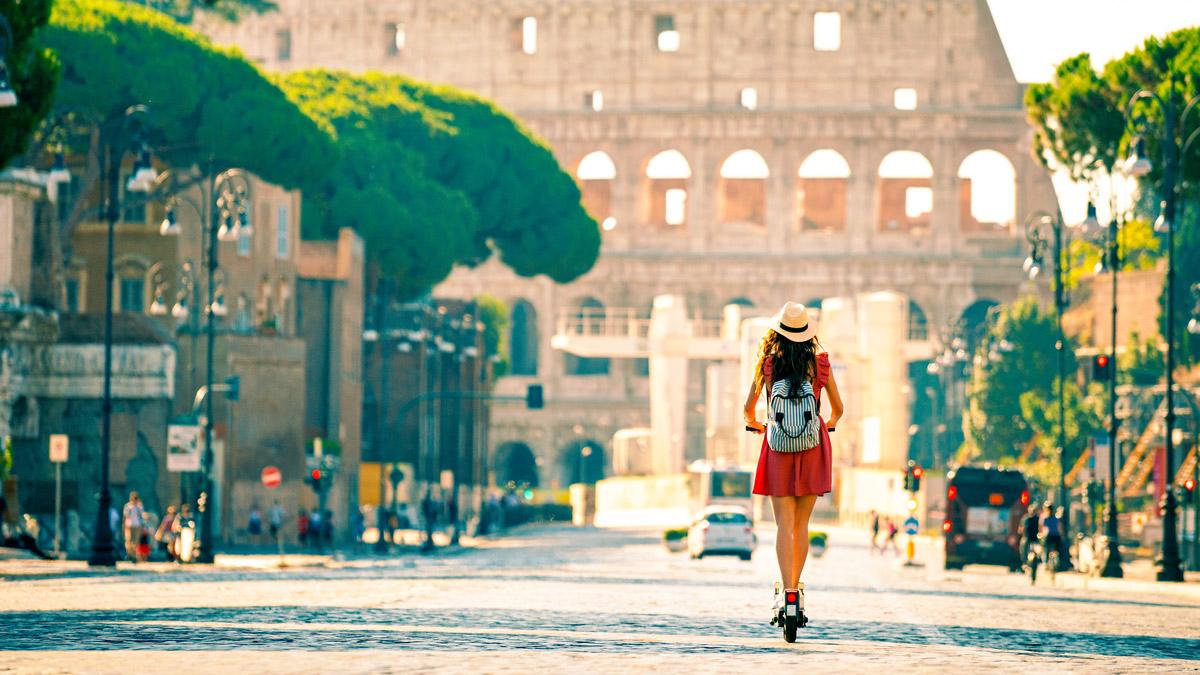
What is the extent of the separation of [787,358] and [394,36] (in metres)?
114

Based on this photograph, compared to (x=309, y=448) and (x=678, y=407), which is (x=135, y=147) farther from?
(x=678, y=407)

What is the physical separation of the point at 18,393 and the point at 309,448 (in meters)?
17.7

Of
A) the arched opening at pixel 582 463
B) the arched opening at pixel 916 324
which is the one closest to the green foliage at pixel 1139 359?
the arched opening at pixel 916 324

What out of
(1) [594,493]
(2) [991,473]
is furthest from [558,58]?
(2) [991,473]

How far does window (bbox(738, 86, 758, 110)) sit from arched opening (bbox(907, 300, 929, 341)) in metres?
12.3

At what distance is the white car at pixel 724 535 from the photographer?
4784 centimetres

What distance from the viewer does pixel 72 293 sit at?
197 feet

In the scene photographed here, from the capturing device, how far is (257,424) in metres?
56.8

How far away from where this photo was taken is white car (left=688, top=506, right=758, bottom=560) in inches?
1884

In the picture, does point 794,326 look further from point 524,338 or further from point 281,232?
point 524,338

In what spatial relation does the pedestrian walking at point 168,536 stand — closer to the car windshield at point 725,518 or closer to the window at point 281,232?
the car windshield at point 725,518

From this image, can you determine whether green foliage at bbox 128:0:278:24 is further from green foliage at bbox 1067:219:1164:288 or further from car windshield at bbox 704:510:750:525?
A: car windshield at bbox 704:510:750:525

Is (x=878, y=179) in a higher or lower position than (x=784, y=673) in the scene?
higher

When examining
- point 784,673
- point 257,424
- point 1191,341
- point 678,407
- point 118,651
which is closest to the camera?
point 784,673
